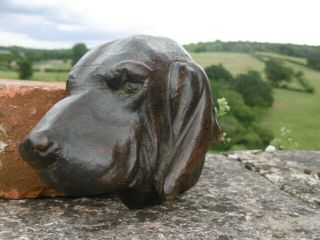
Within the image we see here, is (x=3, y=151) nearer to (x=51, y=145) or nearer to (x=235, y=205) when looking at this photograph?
(x=51, y=145)

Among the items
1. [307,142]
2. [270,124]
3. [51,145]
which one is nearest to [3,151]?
[51,145]

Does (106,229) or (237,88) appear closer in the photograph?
(106,229)

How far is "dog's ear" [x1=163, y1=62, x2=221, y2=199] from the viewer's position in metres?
2.13

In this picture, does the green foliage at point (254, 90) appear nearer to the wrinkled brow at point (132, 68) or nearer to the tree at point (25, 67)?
Result: the tree at point (25, 67)

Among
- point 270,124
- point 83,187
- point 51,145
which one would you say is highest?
point 51,145

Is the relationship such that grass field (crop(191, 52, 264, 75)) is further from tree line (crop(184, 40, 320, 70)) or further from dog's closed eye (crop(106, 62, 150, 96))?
dog's closed eye (crop(106, 62, 150, 96))

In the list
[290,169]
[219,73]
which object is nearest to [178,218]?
[290,169]

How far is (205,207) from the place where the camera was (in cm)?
238

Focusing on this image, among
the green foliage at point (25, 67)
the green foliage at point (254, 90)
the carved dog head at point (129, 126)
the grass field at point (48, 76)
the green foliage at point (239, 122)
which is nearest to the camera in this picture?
the carved dog head at point (129, 126)

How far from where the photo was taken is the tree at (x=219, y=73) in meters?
10.7

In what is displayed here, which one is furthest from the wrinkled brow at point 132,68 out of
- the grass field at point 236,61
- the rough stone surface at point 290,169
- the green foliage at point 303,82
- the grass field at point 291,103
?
the green foliage at point 303,82

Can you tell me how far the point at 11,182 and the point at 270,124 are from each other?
887 centimetres

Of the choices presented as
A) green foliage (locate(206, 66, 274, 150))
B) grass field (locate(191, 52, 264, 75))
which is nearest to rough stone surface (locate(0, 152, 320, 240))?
green foliage (locate(206, 66, 274, 150))

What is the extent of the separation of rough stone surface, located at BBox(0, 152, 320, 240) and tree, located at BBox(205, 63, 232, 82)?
8.06 m
